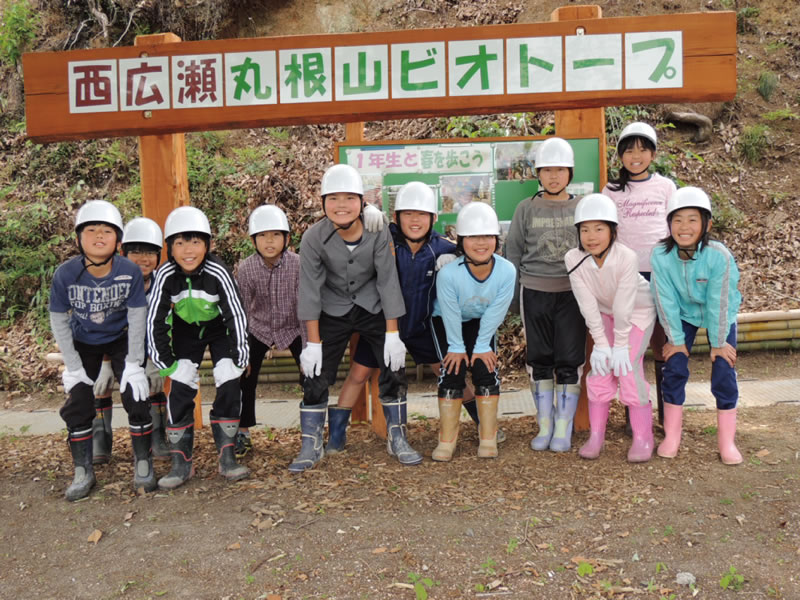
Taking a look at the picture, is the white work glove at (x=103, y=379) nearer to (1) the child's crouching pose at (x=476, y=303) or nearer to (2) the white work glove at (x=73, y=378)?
(2) the white work glove at (x=73, y=378)

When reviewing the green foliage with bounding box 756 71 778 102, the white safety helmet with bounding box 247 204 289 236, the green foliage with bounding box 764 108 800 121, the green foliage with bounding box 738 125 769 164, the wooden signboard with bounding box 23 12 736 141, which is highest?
the green foliage with bounding box 756 71 778 102

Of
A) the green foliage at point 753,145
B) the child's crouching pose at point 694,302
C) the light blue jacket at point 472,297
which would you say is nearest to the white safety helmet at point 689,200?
the child's crouching pose at point 694,302

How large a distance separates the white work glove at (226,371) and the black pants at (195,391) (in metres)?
0.03

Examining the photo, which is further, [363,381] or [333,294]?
[363,381]

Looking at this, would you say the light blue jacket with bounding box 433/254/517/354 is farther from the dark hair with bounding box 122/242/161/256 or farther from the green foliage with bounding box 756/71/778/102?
the green foliage with bounding box 756/71/778/102

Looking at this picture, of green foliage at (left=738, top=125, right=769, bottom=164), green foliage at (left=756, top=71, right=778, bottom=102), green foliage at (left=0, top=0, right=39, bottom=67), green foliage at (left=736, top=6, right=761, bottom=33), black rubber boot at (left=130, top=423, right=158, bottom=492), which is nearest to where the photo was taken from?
black rubber boot at (left=130, top=423, right=158, bottom=492)

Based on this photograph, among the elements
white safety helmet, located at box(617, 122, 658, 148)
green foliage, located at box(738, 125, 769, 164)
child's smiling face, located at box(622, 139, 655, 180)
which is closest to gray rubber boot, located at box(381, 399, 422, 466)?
child's smiling face, located at box(622, 139, 655, 180)

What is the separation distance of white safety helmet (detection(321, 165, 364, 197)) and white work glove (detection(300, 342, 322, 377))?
1.00 meters

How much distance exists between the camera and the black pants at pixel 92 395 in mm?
4172

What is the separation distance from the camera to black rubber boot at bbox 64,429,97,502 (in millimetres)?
4195

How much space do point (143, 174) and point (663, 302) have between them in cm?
391

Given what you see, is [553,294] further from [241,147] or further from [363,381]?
[241,147]

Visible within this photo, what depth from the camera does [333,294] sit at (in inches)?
178

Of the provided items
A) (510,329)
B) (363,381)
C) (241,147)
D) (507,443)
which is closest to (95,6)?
(241,147)
